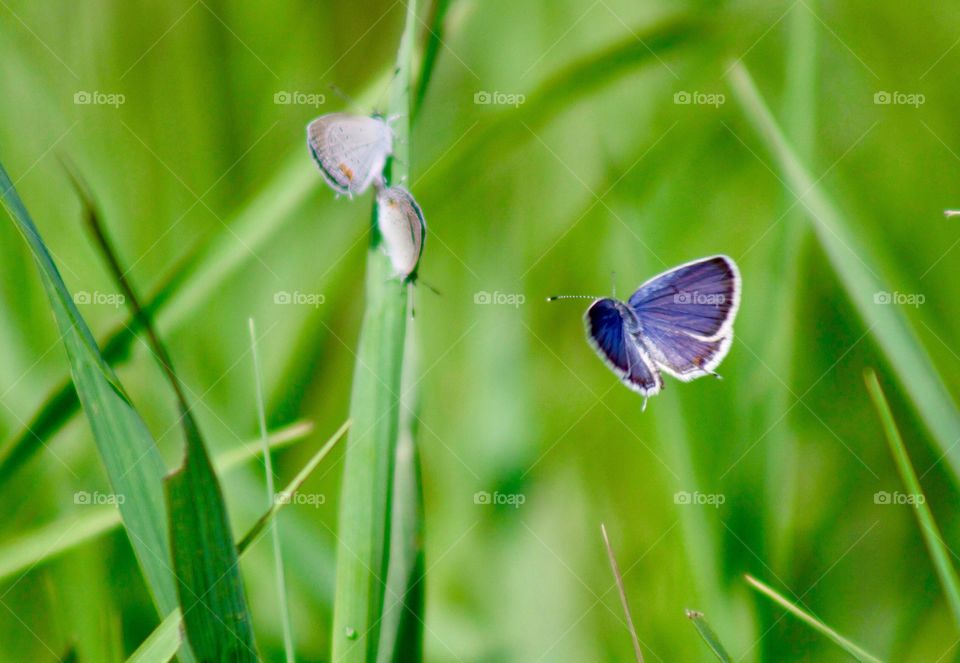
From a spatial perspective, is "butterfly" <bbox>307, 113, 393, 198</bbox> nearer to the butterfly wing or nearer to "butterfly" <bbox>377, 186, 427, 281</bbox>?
"butterfly" <bbox>377, 186, 427, 281</bbox>

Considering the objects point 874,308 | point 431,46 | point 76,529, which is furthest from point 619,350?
point 76,529

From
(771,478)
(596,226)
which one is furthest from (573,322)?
(771,478)

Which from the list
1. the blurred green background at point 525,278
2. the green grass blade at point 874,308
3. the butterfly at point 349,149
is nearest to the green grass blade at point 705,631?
the blurred green background at point 525,278

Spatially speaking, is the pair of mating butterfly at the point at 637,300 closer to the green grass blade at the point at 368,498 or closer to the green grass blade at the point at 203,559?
the green grass blade at the point at 368,498

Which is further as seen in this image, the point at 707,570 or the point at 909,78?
the point at 909,78

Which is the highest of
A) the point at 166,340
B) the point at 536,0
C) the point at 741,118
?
the point at 536,0

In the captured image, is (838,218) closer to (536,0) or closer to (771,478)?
(771,478)
